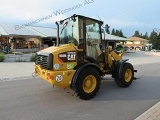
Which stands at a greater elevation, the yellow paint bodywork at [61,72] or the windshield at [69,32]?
the windshield at [69,32]

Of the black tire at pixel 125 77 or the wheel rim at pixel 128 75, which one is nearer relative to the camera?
the black tire at pixel 125 77

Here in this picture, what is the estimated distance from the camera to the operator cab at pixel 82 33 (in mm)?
7469

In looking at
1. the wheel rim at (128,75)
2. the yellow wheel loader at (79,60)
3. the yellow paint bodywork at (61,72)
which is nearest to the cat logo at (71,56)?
the yellow wheel loader at (79,60)

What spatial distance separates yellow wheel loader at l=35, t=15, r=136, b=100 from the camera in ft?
22.2

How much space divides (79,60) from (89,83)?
830 mm

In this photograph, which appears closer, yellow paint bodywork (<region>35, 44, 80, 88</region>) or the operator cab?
yellow paint bodywork (<region>35, 44, 80, 88</region>)

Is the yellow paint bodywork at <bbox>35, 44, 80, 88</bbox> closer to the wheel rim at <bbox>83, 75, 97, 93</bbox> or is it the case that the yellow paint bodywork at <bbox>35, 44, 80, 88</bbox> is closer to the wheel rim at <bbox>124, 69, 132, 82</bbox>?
the wheel rim at <bbox>83, 75, 97, 93</bbox>

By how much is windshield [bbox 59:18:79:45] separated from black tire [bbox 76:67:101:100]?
1059mm

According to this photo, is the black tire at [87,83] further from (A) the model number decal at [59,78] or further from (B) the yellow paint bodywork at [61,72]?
(A) the model number decal at [59,78]

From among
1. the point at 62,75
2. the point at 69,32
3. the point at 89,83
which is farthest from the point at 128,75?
the point at 62,75

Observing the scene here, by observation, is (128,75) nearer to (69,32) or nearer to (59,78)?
(69,32)

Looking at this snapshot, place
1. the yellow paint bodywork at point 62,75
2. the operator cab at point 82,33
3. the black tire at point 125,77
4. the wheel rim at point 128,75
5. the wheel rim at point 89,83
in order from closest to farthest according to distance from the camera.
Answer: the yellow paint bodywork at point 62,75, the wheel rim at point 89,83, the operator cab at point 82,33, the black tire at point 125,77, the wheel rim at point 128,75

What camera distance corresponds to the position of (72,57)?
23.2 ft

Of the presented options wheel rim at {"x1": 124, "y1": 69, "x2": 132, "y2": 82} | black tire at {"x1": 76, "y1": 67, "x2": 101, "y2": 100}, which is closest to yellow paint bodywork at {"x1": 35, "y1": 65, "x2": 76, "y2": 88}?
black tire at {"x1": 76, "y1": 67, "x2": 101, "y2": 100}
